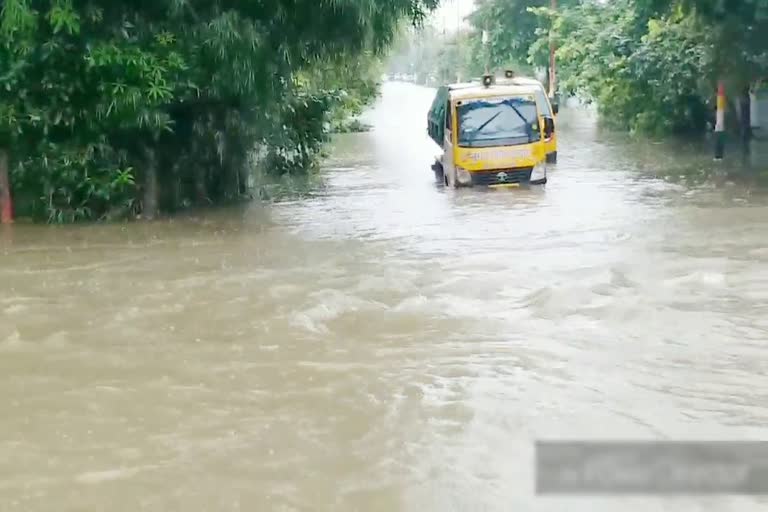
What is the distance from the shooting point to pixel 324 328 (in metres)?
7.61

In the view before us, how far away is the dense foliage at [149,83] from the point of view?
1167 cm

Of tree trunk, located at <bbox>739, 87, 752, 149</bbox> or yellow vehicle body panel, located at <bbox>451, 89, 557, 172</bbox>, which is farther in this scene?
tree trunk, located at <bbox>739, 87, 752, 149</bbox>

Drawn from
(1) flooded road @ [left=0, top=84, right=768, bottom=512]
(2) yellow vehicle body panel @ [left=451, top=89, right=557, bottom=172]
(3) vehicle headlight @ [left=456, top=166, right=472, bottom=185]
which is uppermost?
(2) yellow vehicle body panel @ [left=451, top=89, right=557, bottom=172]

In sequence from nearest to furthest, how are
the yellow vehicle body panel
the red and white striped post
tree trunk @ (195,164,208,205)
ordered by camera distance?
tree trunk @ (195,164,208,205) < the yellow vehicle body panel < the red and white striped post

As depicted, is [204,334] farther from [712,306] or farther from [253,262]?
[712,306]

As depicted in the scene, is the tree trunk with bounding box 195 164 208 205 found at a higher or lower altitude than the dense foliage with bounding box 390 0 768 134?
lower

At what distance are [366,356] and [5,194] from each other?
822 cm

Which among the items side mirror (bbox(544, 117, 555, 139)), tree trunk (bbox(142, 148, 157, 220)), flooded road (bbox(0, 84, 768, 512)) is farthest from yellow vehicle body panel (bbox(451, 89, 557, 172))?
tree trunk (bbox(142, 148, 157, 220))

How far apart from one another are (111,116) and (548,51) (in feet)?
96.1

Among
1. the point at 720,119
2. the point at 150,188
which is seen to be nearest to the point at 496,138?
the point at 720,119

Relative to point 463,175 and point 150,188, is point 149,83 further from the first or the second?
point 463,175

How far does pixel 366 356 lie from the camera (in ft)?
22.3

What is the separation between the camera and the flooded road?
4.86m

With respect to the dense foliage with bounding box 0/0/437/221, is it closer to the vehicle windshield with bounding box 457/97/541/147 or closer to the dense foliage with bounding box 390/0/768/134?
the vehicle windshield with bounding box 457/97/541/147
